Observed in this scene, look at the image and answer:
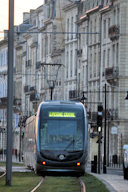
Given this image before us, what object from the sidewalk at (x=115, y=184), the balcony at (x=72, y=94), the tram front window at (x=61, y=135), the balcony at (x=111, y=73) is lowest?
the sidewalk at (x=115, y=184)

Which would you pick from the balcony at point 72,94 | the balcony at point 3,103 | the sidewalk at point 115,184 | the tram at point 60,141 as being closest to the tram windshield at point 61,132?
the tram at point 60,141

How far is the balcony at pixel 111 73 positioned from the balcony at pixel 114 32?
8.96 feet

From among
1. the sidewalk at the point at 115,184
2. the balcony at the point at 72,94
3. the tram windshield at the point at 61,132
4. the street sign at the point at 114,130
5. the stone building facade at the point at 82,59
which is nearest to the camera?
the sidewalk at the point at 115,184

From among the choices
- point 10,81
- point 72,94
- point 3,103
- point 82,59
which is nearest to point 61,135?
point 10,81

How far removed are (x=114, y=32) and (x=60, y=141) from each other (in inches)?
1779

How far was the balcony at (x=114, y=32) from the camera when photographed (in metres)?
84.0

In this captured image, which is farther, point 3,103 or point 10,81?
point 3,103

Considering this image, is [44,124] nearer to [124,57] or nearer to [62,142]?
[62,142]

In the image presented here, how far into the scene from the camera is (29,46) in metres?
132

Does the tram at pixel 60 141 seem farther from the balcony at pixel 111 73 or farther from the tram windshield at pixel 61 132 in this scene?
the balcony at pixel 111 73

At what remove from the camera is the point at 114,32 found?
278 feet

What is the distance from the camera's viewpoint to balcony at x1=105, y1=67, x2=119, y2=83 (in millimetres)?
83544

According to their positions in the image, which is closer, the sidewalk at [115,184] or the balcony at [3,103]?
the sidewalk at [115,184]

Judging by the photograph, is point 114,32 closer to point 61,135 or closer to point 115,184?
point 61,135
